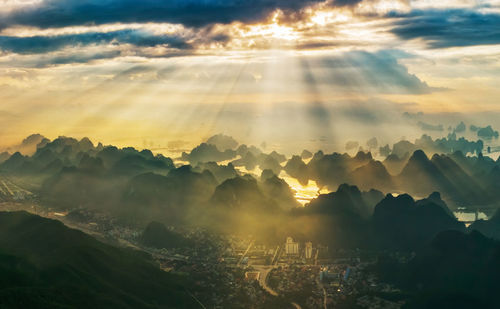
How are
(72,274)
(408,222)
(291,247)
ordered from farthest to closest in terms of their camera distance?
1. (408,222)
2. (291,247)
3. (72,274)

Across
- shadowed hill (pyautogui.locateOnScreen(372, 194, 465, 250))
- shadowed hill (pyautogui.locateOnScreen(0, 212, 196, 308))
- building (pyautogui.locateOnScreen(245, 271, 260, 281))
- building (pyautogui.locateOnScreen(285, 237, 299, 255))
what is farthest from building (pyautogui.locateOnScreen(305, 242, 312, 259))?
shadowed hill (pyautogui.locateOnScreen(0, 212, 196, 308))

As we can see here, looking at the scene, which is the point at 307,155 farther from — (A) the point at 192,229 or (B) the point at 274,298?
(B) the point at 274,298

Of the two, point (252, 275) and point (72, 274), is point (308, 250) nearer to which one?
point (252, 275)

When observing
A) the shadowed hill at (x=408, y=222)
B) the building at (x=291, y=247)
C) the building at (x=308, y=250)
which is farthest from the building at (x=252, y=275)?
the shadowed hill at (x=408, y=222)

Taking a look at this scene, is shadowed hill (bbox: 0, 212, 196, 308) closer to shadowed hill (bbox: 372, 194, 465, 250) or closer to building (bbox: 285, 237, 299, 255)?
building (bbox: 285, 237, 299, 255)

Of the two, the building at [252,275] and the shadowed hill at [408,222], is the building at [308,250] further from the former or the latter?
the shadowed hill at [408,222]

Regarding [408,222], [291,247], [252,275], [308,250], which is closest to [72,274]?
[252,275]

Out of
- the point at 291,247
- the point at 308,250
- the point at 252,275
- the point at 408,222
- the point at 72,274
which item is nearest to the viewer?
the point at 72,274

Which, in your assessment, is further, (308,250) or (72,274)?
(308,250)

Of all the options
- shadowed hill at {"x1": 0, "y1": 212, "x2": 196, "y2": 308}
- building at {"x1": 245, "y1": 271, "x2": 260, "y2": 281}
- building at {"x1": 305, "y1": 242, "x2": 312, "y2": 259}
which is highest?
shadowed hill at {"x1": 0, "y1": 212, "x2": 196, "y2": 308}

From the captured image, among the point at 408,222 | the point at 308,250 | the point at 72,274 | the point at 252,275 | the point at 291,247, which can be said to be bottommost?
the point at 308,250

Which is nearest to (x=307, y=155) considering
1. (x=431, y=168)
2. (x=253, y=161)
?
(x=253, y=161)
